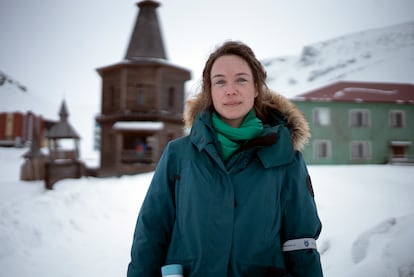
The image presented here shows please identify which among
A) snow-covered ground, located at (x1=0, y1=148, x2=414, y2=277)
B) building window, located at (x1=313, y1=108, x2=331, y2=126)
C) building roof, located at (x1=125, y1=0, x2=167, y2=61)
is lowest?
snow-covered ground, located at (x1=0, y1=148, x2=414, y2=277)

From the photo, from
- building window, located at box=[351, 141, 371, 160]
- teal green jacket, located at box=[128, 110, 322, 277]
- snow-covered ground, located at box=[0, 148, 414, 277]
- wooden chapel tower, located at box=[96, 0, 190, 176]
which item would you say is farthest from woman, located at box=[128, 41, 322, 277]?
wooden chapel tower, located at box=[96, 0, 190, 176]

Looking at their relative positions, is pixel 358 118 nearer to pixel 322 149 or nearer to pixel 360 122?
pixel 360 122

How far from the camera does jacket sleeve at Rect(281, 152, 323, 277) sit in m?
1.91

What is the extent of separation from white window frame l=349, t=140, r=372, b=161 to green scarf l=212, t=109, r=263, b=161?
255 inches

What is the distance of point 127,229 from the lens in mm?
5695

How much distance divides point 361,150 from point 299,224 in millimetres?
8034

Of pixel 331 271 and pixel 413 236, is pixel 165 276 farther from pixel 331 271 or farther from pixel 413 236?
pixel 413 236

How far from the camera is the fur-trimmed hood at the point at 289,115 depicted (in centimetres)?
222

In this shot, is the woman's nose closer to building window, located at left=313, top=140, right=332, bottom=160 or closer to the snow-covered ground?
the snow-covered ground

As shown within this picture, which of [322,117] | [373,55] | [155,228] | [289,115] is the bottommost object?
[155,228]

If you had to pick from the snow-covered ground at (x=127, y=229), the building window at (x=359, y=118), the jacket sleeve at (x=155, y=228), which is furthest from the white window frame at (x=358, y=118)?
the jacket sleeve at (x=155, y=228)

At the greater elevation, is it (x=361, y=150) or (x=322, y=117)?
(x=322, y=117)

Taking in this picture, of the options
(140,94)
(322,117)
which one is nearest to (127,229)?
(322,117)

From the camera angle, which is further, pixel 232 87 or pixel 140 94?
pixel 140 94
